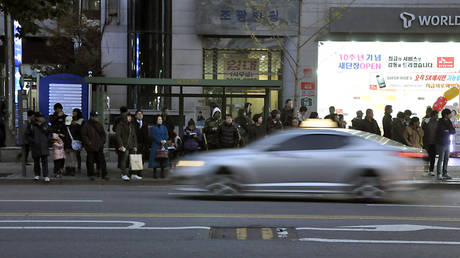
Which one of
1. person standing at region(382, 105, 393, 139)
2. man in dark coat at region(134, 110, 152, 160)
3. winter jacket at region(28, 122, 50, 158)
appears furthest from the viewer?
person standing at region(382, 105, 393, 139)

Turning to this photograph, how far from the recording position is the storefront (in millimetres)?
21750

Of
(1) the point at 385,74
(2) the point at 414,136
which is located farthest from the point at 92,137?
(1) the point at 385,74

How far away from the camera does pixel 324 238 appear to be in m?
7.86

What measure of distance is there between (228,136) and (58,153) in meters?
4.41

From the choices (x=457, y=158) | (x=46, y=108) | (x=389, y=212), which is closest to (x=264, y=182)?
(x=389, y=212)

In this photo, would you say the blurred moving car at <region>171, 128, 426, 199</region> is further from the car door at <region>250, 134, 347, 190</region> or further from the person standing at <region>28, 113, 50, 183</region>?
the person standing at <region>28, 113, 50, 183</region>

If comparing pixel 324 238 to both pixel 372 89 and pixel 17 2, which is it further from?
pixel 372 89

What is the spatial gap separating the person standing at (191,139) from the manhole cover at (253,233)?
7.43 m

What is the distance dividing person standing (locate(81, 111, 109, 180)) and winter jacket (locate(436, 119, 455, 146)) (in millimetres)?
8537

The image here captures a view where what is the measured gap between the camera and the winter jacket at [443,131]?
15.6 m

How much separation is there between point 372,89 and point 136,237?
627 inches

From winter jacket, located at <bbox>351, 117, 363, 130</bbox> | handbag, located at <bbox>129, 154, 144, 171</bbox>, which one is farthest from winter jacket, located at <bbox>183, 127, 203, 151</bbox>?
winter jacket, located at <bbox>351, 117, 363, 130</bbox>

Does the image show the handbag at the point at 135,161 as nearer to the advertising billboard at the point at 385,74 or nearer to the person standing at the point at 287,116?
the person standing at the point at 287,116

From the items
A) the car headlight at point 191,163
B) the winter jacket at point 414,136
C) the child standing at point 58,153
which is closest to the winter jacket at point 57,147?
the child standing at point 58,153
